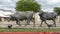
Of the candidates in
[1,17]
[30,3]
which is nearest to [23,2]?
[30,3]

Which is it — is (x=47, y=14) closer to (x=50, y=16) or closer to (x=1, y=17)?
(x=50, y=16)

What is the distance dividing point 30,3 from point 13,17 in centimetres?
5848

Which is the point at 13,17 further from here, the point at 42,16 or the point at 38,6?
the point at 38,6

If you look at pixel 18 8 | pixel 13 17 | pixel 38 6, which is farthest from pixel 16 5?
pixel 13 17

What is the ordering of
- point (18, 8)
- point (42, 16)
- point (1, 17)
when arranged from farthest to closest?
point (18, 8), point (1, 17), point (42, 16)

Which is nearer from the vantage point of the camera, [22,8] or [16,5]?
[22,8]

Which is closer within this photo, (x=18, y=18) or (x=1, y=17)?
(x=18, y=18)

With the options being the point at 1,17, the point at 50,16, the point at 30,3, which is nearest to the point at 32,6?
the point at 30,3

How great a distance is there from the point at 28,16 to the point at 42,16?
5.03ft

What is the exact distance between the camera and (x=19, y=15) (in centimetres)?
2375

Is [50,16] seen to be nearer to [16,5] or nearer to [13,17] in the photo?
[13,17]

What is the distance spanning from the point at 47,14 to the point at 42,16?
0.65m

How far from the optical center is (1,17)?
74.1m

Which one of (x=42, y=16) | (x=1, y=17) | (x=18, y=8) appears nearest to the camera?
(x=42, y=16)
